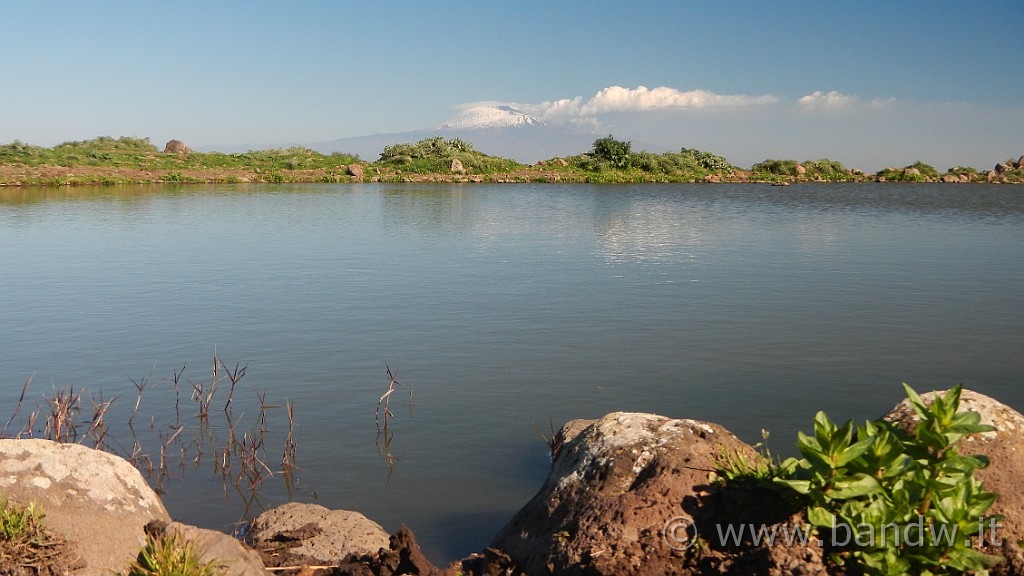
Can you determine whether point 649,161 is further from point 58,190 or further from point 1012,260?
point 1012,260

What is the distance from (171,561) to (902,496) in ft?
14.7

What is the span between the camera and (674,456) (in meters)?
6.19

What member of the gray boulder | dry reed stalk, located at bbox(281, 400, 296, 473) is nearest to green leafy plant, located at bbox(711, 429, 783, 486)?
the gray boulder

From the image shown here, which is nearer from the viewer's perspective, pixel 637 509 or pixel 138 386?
pixel 637 509

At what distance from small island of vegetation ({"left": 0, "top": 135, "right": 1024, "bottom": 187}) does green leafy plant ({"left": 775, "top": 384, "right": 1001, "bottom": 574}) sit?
69.8 m

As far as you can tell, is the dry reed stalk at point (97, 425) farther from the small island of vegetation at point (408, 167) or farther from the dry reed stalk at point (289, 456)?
the small island of vegetation at point (408, 167)

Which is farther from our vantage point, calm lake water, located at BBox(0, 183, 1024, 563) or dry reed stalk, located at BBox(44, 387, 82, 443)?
calm lake water, located at BBox(0, 183, 1024, 563)

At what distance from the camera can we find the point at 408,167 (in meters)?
82.3

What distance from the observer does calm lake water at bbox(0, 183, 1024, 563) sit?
32.3ft

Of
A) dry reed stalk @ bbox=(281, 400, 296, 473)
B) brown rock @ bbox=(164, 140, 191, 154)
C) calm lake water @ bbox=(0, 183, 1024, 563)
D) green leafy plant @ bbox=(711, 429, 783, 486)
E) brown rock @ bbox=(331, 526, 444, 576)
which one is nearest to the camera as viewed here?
green leafy plant @ bbox=(711, 429, 783, 486)

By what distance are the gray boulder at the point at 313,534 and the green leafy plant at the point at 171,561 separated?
1.13 m

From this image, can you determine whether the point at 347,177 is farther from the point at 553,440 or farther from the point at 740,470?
the point at 740,470

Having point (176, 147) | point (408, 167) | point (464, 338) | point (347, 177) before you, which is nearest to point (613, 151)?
point (408, 167)

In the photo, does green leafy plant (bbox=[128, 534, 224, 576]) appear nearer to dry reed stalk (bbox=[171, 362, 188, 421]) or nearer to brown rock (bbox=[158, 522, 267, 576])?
brown rock (bbox=[158, 522, 267, 576])
